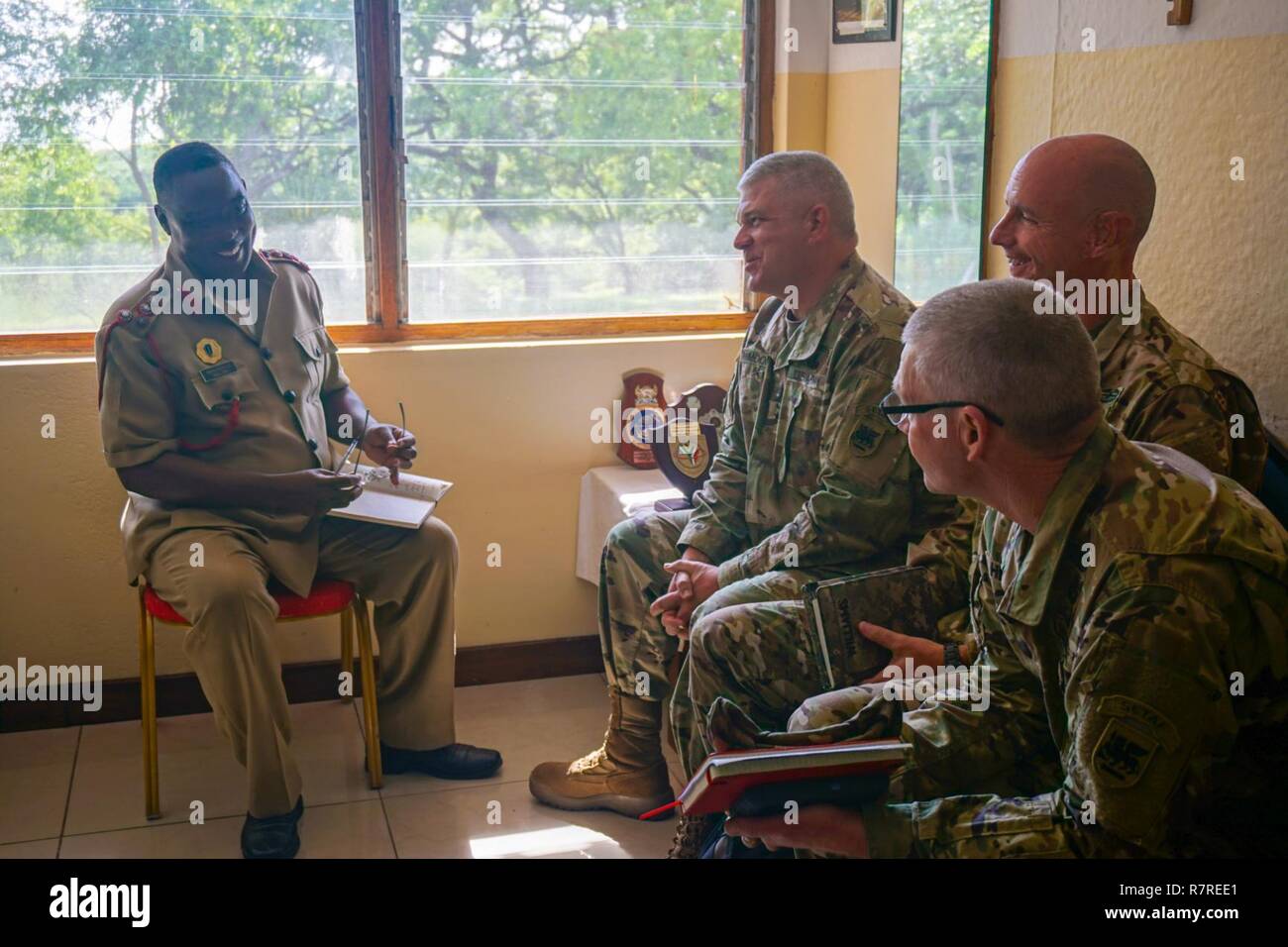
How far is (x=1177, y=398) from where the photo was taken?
2074 mm

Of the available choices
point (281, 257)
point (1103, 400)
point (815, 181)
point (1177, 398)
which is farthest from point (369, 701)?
point (1177, 398)

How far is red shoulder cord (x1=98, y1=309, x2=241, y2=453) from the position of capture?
2955 mm

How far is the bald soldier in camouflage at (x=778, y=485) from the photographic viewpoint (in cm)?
257

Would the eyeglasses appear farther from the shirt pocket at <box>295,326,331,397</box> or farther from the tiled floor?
the shirt pocket at <box>295,326,331,397</box>

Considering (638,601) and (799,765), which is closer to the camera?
(799,765)

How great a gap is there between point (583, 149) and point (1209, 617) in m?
2.77

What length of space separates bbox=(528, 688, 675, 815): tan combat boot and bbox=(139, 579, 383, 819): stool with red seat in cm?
44

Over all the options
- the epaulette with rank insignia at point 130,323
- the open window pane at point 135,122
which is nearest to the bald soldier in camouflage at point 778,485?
the epaulette with rank insignia at point 130,323

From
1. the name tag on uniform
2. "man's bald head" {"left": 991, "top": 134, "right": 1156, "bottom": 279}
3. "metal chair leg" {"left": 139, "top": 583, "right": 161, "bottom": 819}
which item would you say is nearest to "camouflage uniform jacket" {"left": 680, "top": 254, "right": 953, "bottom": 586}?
"man's bald head" {"left": 991, "top": 134, "right": 1156, "bottom": 279}

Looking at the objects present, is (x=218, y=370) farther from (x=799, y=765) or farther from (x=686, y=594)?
(x=799, y=765)

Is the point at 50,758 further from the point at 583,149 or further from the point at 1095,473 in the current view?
the point at 1095,473

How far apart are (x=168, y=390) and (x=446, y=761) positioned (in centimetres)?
116

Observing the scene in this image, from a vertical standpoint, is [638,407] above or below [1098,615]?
below
